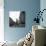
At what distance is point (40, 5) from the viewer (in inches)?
235

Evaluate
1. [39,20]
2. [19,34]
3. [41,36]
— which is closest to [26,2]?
[39,20]

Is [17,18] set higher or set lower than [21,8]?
lower

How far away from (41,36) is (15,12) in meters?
3.48

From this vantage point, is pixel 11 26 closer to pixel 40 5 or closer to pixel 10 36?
pixel 10 36

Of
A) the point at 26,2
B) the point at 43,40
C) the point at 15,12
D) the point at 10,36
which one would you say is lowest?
the point at 10,36

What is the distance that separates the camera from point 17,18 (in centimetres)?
607

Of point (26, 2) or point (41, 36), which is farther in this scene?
point (26, 2)

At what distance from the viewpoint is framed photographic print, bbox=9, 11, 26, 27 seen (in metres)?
6.06

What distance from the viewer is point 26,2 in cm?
604

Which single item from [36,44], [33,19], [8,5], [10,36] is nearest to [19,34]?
[10,36]

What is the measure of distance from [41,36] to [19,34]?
11.2ft

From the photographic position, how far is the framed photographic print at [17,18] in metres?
6.06

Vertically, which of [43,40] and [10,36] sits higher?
[43,40]

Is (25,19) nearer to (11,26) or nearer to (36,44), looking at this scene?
(11,26)
